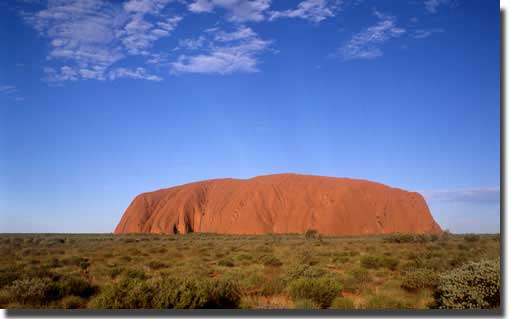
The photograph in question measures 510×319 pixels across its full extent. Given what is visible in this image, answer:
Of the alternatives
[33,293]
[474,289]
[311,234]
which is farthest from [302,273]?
[311,234]

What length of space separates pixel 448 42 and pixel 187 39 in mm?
5188

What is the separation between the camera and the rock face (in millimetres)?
28953

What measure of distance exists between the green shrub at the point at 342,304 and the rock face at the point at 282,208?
67.2 ft

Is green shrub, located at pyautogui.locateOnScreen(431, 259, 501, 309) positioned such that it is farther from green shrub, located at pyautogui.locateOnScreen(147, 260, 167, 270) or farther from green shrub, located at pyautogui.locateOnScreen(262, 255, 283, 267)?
green shrub, located at pyautogui.locateOnScreen(147, 260, 167, 270)

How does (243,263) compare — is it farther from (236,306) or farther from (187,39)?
(187,39)

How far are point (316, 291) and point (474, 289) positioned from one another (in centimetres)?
239

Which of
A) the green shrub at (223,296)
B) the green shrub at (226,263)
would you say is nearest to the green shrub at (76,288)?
the green shrub at (223,296)

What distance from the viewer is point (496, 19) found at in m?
7.18

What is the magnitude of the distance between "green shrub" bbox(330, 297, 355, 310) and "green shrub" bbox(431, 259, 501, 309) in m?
1.35

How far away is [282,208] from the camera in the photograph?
32281 millimetres

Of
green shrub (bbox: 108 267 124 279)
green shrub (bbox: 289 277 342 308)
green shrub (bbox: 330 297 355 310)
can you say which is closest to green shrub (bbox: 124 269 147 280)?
green shrub (bbox: 108 267 124 279)

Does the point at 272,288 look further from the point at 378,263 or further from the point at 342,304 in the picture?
the point at 378,263

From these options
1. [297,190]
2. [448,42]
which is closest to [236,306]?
[448,42]

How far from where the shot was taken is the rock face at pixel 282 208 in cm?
2895
